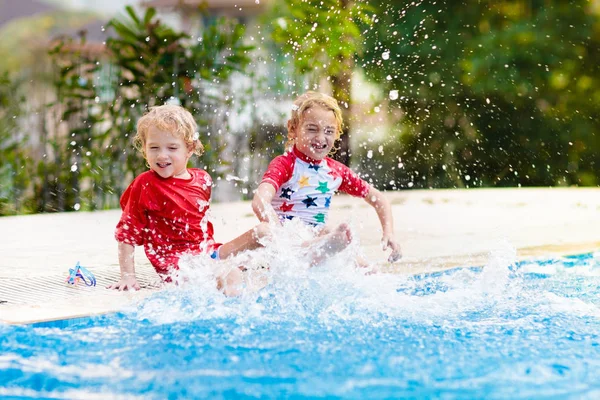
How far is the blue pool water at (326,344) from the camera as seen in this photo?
8.11ft

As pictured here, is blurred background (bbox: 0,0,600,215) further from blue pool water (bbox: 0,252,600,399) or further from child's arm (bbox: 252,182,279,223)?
blue pool water (bbox: 0,252,600,399)

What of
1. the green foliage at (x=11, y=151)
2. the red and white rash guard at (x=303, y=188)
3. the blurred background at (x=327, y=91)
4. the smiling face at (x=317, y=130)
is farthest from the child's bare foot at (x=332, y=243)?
the green foliage at (x=11, y=151)

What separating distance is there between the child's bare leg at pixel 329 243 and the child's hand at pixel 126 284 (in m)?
0.77

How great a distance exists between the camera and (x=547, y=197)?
8.75 metres

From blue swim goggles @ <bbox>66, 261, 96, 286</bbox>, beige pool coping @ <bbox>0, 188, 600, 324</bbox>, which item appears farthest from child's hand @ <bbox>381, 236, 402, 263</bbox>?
blue swim goggles @ <bbox>66, 261, 96, 286</bbox>

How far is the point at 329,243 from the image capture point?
12.7 feet

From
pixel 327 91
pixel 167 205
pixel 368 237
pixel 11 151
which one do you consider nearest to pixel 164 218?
pixel 167 205

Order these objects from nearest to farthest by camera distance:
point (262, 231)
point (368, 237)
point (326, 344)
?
point (326, 344), point (262, 231), point (368, 237)

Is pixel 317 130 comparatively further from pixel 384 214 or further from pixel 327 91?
pixel 327 91

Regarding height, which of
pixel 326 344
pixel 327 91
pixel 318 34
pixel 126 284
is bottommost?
pixel 326 344

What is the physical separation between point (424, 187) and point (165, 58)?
511cm

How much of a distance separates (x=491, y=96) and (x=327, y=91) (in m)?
3.94

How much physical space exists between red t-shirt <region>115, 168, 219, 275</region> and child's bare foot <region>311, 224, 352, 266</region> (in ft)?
1.82

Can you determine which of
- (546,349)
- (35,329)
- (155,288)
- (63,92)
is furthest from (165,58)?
(546,349)
